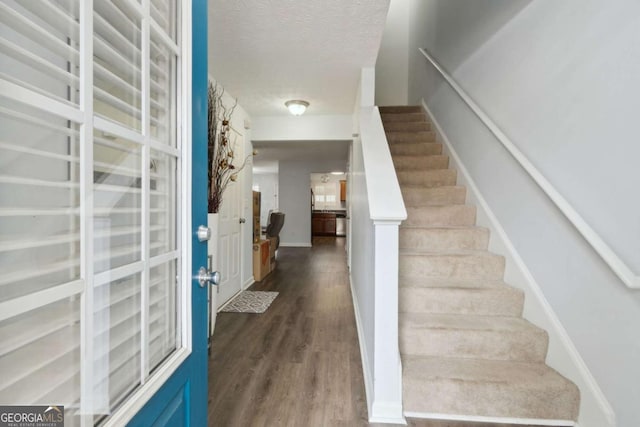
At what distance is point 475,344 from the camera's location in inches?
66.7

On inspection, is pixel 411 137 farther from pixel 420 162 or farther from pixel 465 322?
pixel 465 322

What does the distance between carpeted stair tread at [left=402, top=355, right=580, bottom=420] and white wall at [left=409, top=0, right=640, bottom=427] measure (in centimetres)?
15

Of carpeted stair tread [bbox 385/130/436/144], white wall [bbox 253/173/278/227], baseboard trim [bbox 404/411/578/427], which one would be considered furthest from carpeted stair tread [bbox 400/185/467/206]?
white wall [bbox 253/173/278/227]

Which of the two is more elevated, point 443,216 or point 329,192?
point 329,192

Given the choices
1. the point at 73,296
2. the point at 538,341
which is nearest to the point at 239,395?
the point at 73,296

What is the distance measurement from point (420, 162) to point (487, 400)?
221cm

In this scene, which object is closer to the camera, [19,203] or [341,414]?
[19,203]

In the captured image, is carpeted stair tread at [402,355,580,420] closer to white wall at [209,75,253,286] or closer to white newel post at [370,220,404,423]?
white newel post at [370,220,404,423]

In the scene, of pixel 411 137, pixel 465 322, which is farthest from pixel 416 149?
pixel 465 322

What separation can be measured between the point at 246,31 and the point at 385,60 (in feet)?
12.5

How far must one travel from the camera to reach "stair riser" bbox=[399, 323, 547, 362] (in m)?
1.66

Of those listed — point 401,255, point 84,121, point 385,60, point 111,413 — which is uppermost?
point 385,60

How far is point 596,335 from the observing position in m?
1.36

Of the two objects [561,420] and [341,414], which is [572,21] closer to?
[561,420]
